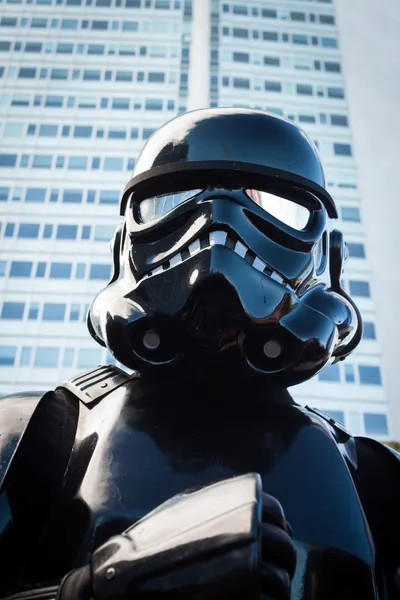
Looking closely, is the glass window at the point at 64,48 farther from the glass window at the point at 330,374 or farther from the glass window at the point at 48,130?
the glass window at the point at 330,374

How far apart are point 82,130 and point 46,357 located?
45.1 feet

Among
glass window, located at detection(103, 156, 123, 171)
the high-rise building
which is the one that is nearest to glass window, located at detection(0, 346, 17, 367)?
the high-rise building

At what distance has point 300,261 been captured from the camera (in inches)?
64.6

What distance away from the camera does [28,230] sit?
27.1m

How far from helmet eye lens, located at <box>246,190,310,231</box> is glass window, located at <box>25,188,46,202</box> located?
2812 cm

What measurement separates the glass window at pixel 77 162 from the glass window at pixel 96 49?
28.3 feet

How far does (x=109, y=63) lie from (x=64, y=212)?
38.0 ft

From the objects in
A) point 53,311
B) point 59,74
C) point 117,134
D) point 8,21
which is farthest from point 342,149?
point 8,21

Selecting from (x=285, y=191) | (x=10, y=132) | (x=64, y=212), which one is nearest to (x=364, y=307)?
(x=64, y=212)

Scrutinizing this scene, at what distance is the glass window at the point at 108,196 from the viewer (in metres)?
28.3

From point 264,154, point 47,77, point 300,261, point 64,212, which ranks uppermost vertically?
point 47,77

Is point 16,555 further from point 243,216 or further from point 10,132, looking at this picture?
point 10,132

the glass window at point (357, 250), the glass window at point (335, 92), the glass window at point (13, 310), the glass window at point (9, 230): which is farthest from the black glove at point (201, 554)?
the glass window at point (335, 92)

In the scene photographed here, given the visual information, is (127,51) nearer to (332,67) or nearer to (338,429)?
(332,67)
